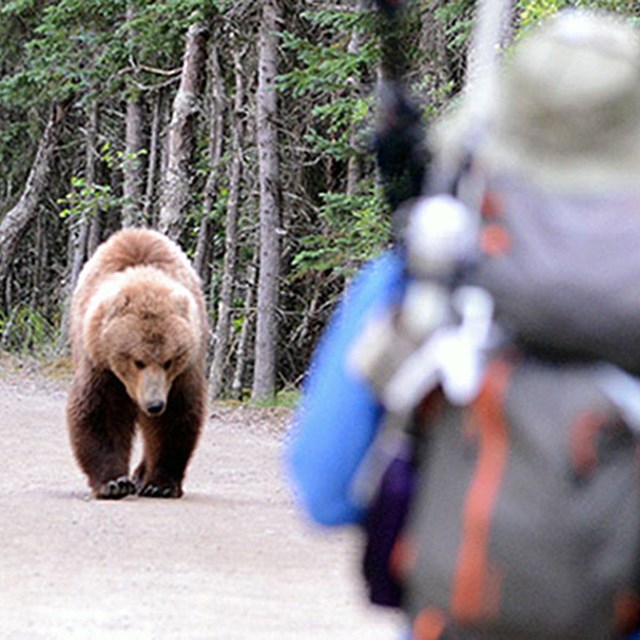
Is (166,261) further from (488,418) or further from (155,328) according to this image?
(488,418)

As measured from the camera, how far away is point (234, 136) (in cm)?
2450

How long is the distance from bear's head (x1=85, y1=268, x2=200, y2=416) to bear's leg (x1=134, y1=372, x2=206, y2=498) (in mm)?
242

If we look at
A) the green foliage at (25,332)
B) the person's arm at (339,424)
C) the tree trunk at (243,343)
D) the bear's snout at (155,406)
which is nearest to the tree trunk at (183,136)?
the tree trunk at (243,343)

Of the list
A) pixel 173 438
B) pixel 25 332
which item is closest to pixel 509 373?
pixel 173 438

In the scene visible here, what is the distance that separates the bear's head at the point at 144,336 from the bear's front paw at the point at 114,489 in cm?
50

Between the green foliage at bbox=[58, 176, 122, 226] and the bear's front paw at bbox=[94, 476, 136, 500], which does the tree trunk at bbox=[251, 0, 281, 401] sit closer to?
the green foliage at bbox=[58, 176, 122, 226]

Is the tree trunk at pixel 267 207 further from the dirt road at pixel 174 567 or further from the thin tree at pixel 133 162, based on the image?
the dirt road at pixel 174 567

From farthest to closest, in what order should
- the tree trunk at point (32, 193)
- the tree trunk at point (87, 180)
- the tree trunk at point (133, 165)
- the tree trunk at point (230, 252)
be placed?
the tree trunk at point (32, 193), the tree trunk at point (87, 180), the tree trunk at point (133, 165), the tree trunk at point (230, 252)

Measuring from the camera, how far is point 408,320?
106 inches

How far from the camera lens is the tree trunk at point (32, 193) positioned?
115 feet

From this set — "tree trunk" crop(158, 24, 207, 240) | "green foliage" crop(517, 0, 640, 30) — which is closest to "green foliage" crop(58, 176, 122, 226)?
"tree trunk" crop(158, 24, 207, 240)

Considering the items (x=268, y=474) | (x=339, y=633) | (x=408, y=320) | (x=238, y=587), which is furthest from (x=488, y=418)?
(x=268, y=474)

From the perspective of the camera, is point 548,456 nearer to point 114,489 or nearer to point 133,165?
point 114,489

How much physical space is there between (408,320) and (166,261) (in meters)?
9.75
